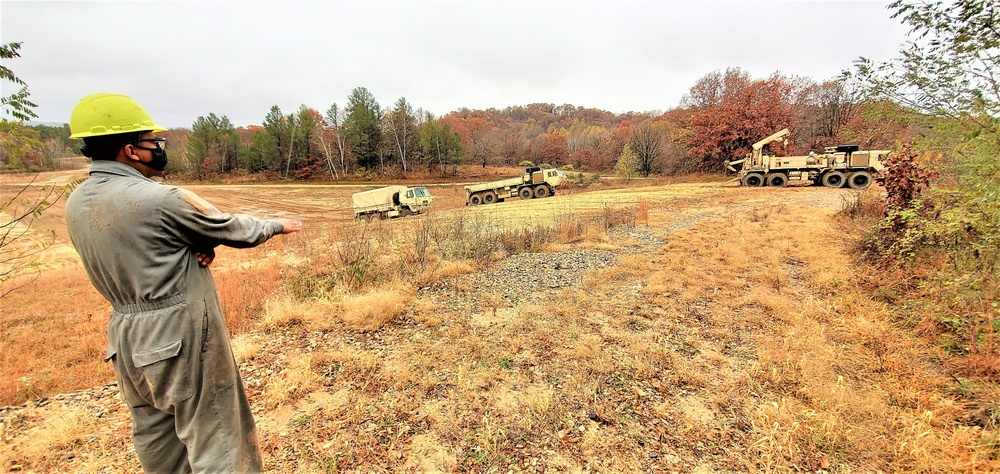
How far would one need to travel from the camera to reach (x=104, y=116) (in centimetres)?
170

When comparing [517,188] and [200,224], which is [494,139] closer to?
[517,188]

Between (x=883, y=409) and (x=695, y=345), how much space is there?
150 cm

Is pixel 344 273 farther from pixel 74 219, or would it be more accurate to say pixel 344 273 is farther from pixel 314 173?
pixel 314 173

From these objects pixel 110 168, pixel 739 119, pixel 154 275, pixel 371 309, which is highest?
pixel 739 119

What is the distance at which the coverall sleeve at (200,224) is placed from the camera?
5.64ft

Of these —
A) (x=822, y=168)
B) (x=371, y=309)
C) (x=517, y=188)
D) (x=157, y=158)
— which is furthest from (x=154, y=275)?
(x=822, y=168)

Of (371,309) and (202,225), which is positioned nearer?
(202,225)

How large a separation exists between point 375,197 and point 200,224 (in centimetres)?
2126

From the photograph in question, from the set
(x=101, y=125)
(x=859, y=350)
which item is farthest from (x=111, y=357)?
(x=859, y=350)

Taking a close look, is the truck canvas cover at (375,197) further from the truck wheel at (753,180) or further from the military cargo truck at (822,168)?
the military cargo truck at (822,168)

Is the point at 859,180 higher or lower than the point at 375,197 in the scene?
higher

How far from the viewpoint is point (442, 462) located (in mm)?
2637

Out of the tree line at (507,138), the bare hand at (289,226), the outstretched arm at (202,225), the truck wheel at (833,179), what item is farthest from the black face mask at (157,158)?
the tree line at (507,138)

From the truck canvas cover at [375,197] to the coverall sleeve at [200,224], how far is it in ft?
68.9
